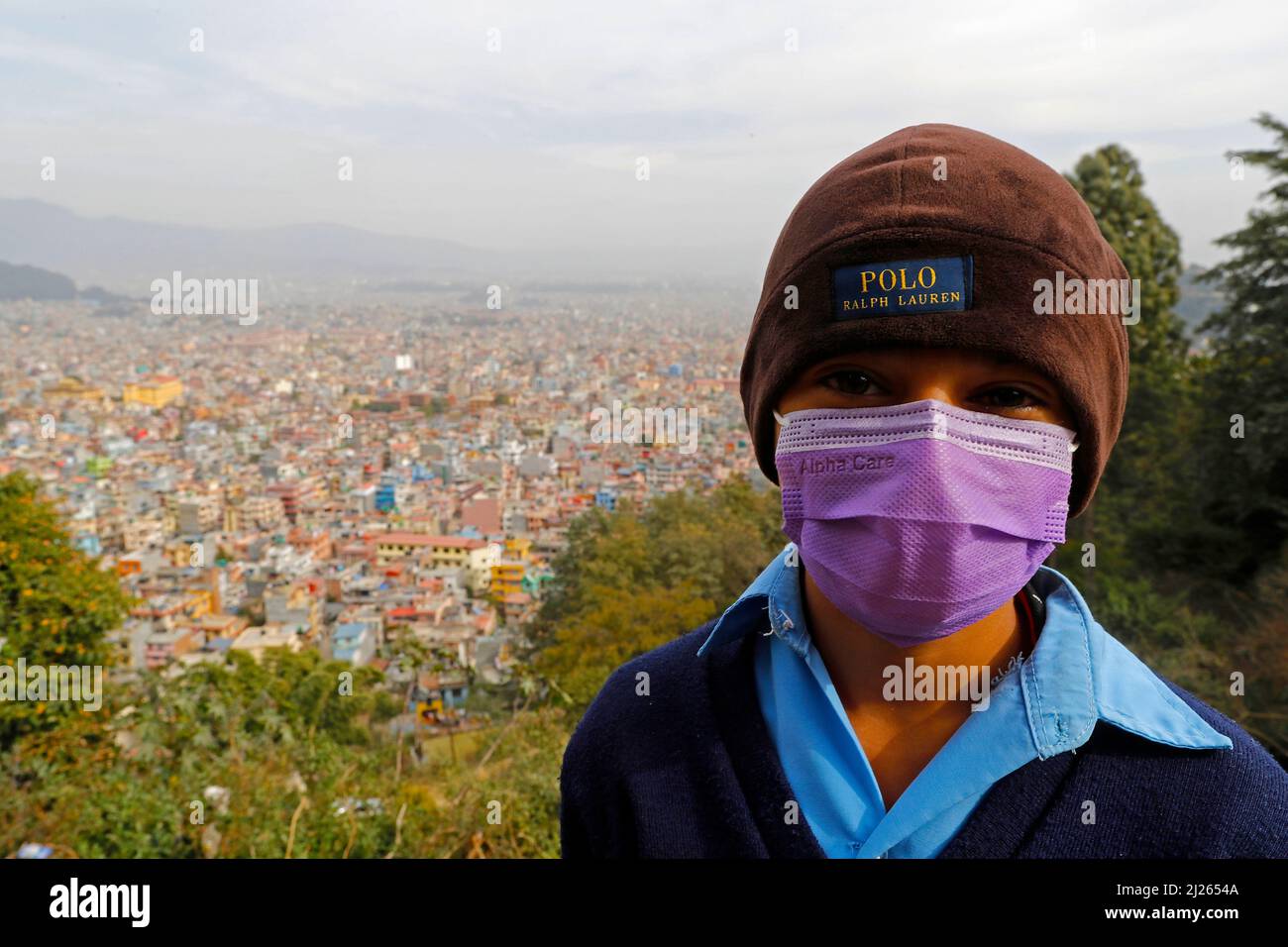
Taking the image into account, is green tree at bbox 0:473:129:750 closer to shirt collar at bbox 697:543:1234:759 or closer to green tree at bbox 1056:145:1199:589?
shirt collar at bbox 697:543:1234:759

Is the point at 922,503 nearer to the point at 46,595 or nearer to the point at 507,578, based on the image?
the point at 46,595

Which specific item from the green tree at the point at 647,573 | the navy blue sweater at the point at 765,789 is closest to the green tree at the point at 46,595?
the green tree at the point at 647,573

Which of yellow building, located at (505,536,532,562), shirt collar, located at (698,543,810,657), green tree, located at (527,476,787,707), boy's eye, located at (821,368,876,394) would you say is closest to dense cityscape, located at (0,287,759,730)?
yellow building, located at (505,536,532,562)

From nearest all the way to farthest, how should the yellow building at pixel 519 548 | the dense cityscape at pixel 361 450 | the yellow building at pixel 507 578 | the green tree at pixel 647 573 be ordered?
1. the green tree at pixel 647 573
2. the dense cityscape at pixel 361 450
3. the yellow building at pixel 507 578
4. the yellow building at pixel 519 548

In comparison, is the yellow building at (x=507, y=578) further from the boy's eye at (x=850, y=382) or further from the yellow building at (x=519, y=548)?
the boy's eye at (x=850, y=382)

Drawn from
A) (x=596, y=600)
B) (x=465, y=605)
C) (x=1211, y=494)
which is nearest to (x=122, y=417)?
(x=465, y=605)

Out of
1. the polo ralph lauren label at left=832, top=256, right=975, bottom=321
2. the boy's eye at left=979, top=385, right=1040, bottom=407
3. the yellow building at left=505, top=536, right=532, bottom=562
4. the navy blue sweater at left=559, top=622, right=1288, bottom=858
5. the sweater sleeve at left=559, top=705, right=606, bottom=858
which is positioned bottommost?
the yellow building at left=505, top=536, right=532, bottom=562

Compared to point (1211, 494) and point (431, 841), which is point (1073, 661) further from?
point (1211, 494)
